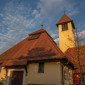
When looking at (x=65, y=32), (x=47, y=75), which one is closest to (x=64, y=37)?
(x=65, y=32)

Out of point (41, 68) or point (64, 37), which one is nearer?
point (41, 68)

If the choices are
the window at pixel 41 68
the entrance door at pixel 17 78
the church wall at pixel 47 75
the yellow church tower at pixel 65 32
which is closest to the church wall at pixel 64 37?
the yellow church tower at pixel 65 32

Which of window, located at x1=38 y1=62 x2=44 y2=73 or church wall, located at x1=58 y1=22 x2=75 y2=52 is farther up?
church wall, located at x1=58 y1=22 x2=75 y2=52

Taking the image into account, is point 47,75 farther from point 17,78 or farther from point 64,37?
point 64,37

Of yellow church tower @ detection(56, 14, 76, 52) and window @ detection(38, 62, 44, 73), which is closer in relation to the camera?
window @ detection(38, 62, 44, 73)

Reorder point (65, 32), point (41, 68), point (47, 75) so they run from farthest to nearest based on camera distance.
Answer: point (65, 32)
point (41, 68)
point (47, 75)

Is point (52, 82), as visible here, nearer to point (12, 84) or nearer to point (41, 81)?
point (41, 81)

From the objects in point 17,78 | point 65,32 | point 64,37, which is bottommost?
point 17,78

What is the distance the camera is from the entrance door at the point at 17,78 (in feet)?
30.9

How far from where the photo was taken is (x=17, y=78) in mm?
9664

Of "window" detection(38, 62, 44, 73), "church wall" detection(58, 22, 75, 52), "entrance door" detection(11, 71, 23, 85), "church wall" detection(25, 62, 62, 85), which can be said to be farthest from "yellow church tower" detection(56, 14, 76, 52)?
"entrance door" detection(11, 71, 23, 85)

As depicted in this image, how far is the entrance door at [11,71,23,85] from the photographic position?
9423 millimetres

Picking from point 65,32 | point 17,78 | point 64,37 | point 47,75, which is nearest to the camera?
point 47,75

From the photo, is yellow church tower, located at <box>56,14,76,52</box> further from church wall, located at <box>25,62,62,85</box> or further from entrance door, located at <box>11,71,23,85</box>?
entrance door, located at <box>11,71,23,85</box>
